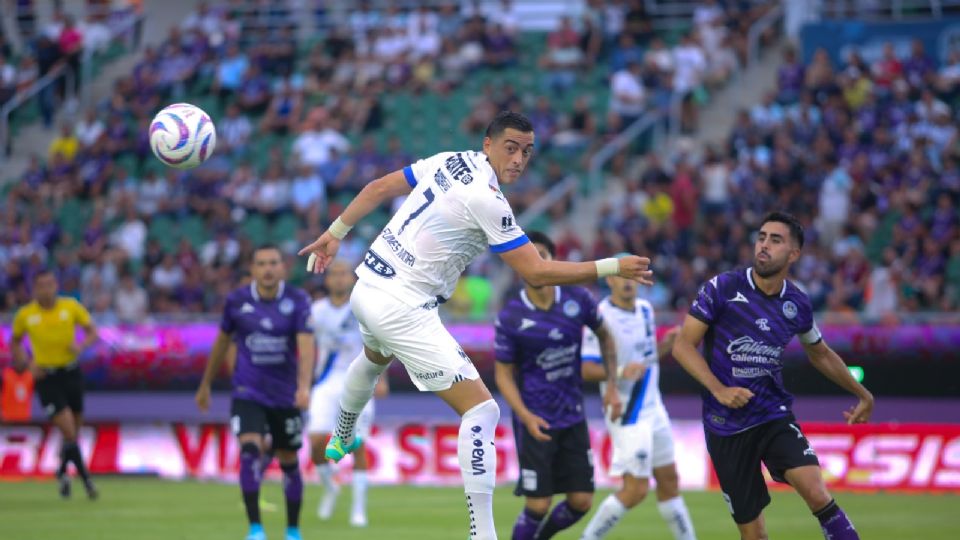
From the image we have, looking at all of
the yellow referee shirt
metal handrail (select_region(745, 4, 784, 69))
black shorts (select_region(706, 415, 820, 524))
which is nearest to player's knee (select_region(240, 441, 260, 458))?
black shorts (select_region(706, 415, 820, 524))

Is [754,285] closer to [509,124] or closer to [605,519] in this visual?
[509,124]

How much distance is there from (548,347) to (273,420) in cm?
324

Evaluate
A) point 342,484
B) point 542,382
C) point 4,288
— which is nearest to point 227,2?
point 4,288

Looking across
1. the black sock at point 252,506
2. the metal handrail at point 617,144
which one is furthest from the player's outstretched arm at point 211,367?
the metal handrail at point 617,144

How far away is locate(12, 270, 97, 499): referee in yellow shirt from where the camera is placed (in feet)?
59.0

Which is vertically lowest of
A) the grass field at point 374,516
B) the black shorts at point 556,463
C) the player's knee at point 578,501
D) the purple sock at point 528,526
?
the grass field at point 374,516

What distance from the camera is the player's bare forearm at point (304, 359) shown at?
529 inches

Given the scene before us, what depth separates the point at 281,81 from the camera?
29594 millimetres

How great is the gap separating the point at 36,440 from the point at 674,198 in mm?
10470

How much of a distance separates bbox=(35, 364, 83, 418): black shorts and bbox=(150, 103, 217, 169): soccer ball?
26.1 feet

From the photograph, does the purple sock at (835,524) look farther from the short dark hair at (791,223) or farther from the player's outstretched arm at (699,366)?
the short dark hair at (791,223)

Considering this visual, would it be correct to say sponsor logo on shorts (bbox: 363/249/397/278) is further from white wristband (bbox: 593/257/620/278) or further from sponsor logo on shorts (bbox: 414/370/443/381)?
white wristband (bbox: 593/257/620/278)

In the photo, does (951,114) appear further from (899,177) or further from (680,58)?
(680,58)

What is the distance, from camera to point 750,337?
970 cm
